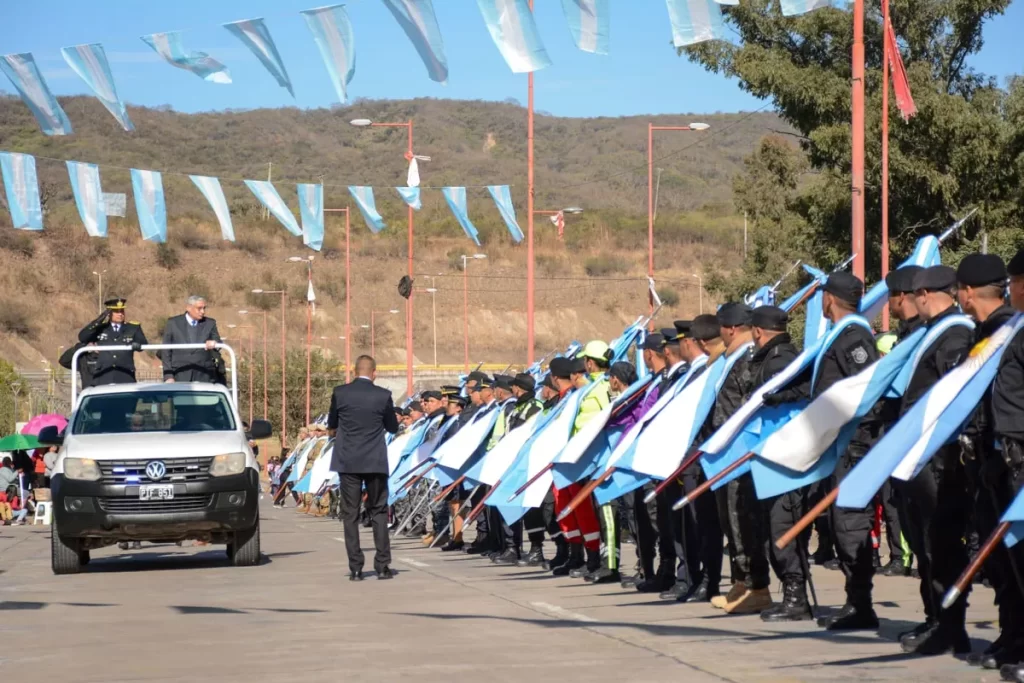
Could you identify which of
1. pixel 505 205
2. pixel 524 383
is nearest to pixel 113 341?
pixel 524 383

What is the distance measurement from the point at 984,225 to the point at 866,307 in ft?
70.2

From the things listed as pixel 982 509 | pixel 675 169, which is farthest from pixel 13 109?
pixel 982 509

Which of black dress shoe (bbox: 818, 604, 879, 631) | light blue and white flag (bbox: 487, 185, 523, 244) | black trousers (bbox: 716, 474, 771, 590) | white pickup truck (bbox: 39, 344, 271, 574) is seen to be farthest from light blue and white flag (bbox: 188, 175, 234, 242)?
black dress shoe (bbox: 818, 604, 879, 631)

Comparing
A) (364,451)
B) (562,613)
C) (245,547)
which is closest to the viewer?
(562,613)

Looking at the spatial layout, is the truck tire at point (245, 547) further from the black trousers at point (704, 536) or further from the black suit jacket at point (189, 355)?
the black trousers at point (704, 536)

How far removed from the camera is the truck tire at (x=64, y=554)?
16234mm

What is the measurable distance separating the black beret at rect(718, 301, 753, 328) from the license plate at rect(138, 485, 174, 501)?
20.7 ft

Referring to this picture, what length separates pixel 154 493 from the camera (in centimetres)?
1592

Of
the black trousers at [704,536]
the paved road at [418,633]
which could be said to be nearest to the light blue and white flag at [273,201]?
the paved road at [418,633]

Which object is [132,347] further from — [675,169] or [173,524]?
[675,169]

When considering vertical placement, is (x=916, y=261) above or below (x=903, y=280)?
above

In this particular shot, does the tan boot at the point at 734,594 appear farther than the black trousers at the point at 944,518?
Yes

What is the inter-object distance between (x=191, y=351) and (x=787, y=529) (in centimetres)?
960

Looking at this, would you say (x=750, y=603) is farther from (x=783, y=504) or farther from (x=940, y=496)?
(x=940, y=496)
